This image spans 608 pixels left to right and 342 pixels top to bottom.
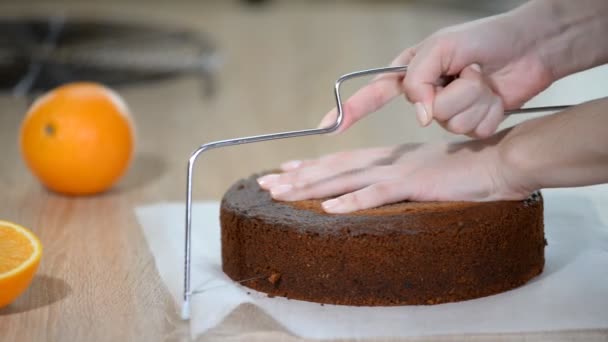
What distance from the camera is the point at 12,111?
282 centimetres

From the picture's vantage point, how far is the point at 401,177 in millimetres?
1522

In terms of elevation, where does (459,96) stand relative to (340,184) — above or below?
above

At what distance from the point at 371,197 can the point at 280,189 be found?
157 millimetres

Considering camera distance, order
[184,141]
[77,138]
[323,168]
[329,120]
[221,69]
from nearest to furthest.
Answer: [329,120], [323,168], [77,138], [184,141], [221,69]

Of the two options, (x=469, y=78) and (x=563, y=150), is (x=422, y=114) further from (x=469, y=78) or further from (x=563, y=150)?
(x=563, y=150)

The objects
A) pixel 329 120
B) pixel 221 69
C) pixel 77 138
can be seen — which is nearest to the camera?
pixel 329 120

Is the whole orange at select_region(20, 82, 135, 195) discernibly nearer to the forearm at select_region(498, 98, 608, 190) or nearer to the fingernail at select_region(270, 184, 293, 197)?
the fingernail at select_region(270, 184, 293, 197)

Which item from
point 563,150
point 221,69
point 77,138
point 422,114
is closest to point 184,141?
point 77,138

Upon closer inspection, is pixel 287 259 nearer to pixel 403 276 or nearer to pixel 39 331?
pixel 403 276

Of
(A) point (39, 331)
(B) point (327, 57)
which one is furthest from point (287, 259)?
(B) point (327, 57)

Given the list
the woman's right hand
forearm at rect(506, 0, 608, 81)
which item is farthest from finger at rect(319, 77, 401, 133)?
forearm at rect(506, 0, 608, 81)

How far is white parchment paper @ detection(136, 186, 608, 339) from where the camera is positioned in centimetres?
133

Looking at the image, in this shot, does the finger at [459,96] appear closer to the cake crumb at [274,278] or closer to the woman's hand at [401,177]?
the woman's hand at [401,177]

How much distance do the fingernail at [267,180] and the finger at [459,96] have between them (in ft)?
1.00
